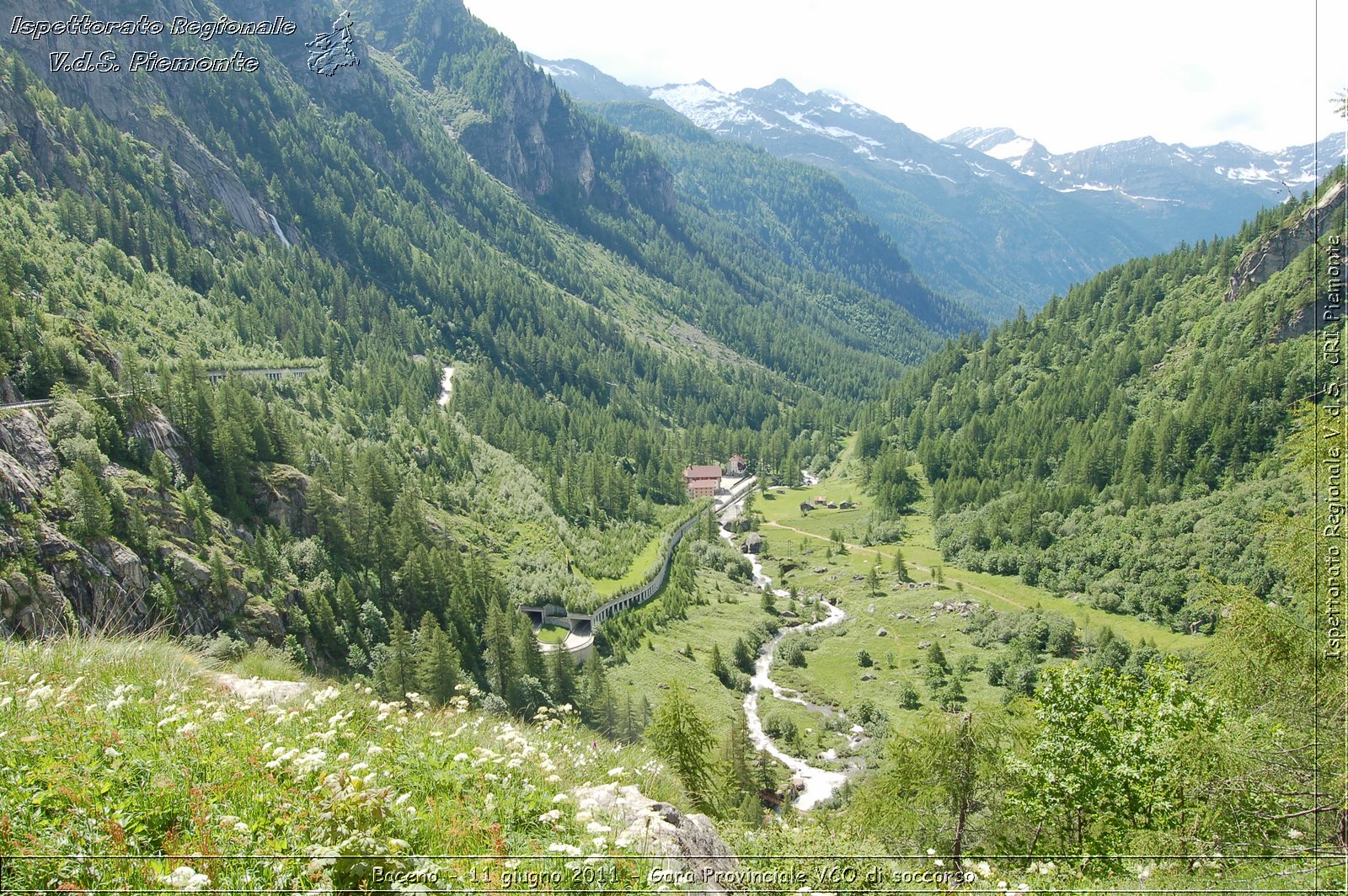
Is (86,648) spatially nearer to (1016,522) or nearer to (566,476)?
(566,476)

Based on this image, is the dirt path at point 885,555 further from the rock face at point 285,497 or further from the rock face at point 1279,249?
the rock face at point 1279,249

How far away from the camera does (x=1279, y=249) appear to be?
→ 435 feet

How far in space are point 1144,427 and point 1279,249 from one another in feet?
153

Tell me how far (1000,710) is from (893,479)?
123816 mm

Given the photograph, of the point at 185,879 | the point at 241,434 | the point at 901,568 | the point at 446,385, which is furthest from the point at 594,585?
the point at 446,385

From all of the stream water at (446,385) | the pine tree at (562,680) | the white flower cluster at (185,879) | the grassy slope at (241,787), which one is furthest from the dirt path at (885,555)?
the white flower cluster at (185,879)

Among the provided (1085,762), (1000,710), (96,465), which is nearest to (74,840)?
(1085,762)

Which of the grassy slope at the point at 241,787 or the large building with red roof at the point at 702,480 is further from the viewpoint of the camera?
the large building with red roof at the point at 702,480

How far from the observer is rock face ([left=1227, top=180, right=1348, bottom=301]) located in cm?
12638

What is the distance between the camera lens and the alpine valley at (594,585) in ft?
34.0

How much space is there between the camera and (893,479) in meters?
150

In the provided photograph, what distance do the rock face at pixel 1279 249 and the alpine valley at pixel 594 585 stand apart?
2.68 ft

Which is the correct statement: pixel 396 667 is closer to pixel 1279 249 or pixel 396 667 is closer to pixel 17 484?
pixel 17 484

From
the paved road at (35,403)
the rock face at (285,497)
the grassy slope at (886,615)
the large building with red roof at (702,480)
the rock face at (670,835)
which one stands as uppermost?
the rock face at (670,835)
